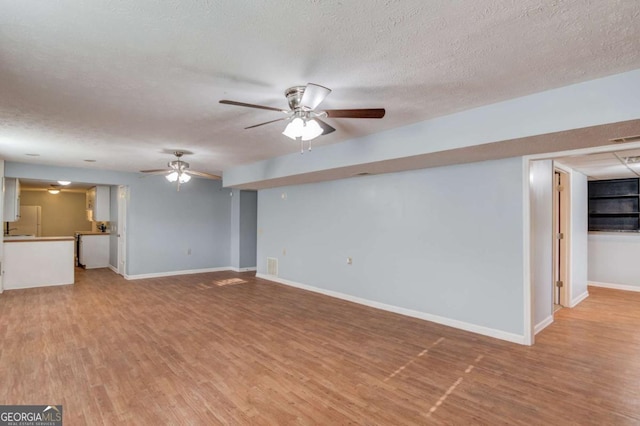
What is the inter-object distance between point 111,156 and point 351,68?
4.90 meters

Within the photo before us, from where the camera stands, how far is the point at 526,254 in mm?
3637

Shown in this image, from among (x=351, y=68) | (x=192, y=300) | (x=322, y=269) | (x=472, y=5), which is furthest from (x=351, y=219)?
(x=472, y=5)

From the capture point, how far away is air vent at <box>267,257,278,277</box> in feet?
23.3

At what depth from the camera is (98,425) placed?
2143 mm

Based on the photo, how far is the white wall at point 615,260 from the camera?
20.3ft

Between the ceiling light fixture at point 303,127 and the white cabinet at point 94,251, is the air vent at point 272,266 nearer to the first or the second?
the ceiling light fixture at point 303,127

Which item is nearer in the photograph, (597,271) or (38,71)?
(38,71)

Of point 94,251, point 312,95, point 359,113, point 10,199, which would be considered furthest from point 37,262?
point 359,113

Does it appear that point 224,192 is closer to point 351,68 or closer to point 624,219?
point 351,68

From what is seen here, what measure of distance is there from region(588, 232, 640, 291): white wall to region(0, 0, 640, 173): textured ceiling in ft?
18.5

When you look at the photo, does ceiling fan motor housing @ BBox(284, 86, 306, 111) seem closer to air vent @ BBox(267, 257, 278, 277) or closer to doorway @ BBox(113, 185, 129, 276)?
air vent @ BBox(267, 257, 278, 277)

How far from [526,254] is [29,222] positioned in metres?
13.3

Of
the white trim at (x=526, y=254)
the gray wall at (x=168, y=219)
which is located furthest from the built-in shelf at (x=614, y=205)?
the gray wall at (x=168, y=219)

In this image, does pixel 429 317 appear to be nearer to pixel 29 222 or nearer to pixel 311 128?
pixel 311 128
